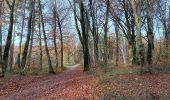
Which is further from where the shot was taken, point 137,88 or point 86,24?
point 86,24

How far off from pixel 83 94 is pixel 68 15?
125 ft

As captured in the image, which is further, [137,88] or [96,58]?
[96,58]

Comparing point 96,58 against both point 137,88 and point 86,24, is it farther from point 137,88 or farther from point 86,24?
point 137,88

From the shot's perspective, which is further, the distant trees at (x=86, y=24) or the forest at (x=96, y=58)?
the distant trees at (x=86, y=24)

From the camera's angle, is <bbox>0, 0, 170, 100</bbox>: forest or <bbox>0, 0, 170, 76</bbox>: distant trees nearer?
<bbox>0, 0, 170, 100</bbox>: forest

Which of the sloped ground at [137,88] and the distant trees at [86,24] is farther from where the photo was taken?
the distant trees at [86,24]

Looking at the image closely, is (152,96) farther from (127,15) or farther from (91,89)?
(127,15)

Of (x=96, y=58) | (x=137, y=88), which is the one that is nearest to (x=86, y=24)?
(x=96, y=58)

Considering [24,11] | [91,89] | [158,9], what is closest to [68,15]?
[24,11]

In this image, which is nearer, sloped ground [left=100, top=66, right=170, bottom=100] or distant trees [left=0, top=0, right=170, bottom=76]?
sloped ground [left=100, top=66, right=170, bottom=100]

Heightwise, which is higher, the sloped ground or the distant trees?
the distant trees

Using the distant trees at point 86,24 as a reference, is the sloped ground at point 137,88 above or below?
below

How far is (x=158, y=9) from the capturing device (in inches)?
1549

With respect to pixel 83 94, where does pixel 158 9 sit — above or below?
above
